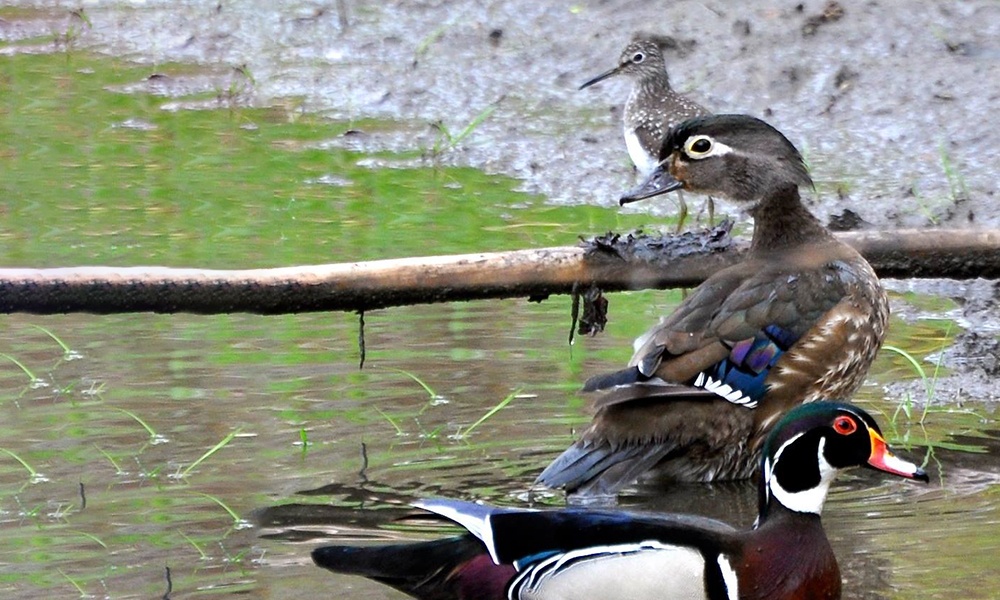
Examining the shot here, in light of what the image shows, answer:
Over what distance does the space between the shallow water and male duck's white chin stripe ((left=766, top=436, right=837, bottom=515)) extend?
0.43 metres

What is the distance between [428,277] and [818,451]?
1853mm

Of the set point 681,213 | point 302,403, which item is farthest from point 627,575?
point 681,213

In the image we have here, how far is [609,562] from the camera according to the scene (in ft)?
15.6

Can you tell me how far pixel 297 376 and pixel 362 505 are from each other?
1.48 m

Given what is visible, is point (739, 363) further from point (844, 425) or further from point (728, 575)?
point (728, 575)

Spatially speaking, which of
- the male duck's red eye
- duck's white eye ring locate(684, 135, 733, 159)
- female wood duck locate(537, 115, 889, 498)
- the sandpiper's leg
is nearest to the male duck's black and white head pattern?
the male duck's red eye

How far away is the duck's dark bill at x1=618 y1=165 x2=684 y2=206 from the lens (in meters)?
7.18

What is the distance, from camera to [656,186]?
7.23 m

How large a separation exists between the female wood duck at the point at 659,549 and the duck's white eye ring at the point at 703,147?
7.10 ft

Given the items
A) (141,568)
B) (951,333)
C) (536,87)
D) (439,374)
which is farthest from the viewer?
(536,87)

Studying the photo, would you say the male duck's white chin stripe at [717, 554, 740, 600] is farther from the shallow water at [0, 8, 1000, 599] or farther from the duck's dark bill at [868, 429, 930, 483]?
the shallow water at [0, 8, 1000, 599]

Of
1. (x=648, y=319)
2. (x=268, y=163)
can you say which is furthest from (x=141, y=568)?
(x=268, y=163)

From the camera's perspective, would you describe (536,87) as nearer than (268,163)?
No

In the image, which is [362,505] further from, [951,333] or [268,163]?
[268,163]
